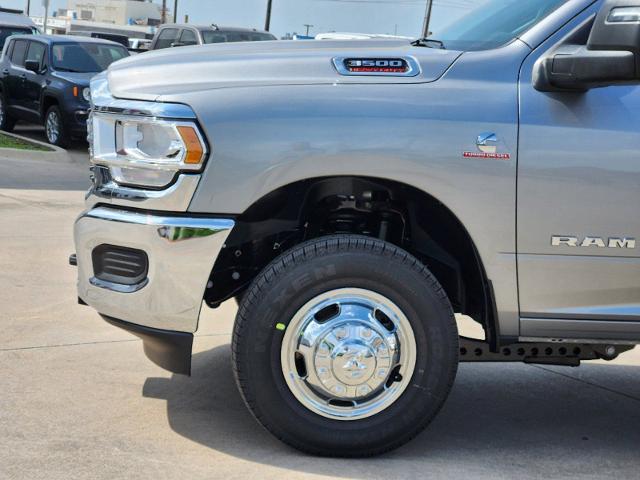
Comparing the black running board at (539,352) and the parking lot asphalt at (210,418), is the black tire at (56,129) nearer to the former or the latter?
the parking lot asphalt at (210,418)

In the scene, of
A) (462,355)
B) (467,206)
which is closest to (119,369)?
(462,355)

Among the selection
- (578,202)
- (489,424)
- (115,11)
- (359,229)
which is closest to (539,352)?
(489,424)

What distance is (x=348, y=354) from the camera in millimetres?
3889

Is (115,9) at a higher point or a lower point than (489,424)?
higher

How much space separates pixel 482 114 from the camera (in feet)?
12.7

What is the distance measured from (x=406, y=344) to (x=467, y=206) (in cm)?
56

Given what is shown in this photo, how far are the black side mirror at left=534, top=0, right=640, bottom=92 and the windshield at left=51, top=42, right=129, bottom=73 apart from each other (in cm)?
1357

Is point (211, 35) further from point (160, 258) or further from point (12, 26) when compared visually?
point (160, 258)

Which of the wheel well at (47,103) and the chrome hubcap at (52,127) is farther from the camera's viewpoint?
the wheel well at (47,103)

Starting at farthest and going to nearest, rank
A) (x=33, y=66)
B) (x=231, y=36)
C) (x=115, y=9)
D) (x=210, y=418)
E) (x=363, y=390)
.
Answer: (x=115, y=9) < (x=231, y=36) < (x=33, y=66) < (x=210, y=418) < (x=363, y=390)

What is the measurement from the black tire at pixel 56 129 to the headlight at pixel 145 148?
480 inches

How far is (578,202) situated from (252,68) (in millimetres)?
1305

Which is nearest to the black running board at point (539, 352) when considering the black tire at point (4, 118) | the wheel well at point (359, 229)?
the wheel well at point (359, 229)

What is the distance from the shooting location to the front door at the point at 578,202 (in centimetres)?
387
